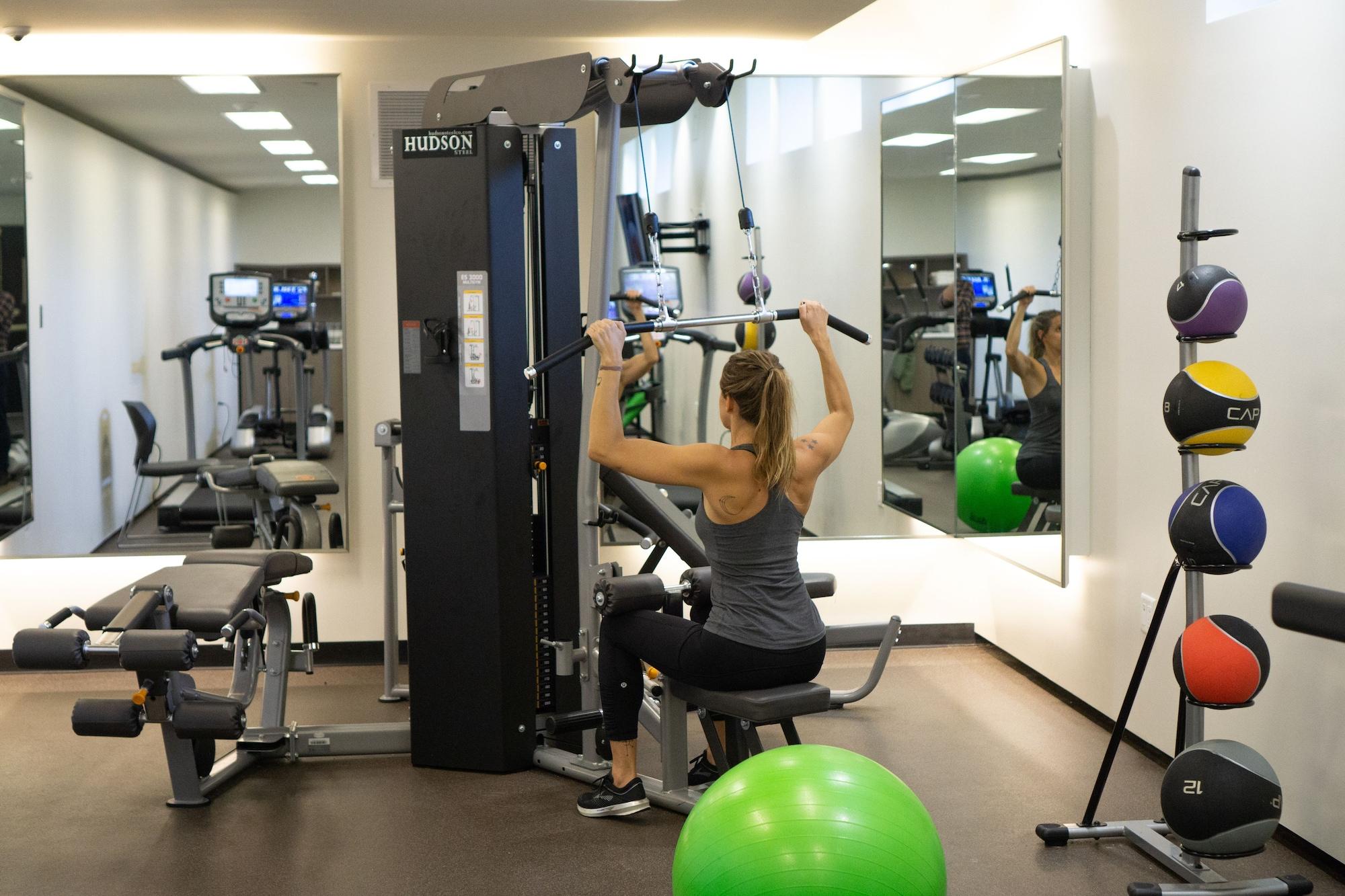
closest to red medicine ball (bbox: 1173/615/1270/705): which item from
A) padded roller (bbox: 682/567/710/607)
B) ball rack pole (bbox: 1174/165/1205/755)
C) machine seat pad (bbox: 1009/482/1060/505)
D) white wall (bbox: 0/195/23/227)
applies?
ball rack pole (bbox: 1174/165/1205/755)

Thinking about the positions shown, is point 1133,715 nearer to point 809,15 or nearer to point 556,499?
point 556,499

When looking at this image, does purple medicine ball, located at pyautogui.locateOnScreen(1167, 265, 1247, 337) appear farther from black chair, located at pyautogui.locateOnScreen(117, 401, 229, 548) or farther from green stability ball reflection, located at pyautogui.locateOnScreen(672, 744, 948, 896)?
black chair, located at pyautogui.locateOnScreen(117, 401, 229, 548)

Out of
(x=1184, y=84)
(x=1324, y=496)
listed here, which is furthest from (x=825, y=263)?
(x=1324, y=496)

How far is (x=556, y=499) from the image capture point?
158 inches

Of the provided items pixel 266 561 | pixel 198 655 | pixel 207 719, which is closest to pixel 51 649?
pixel 198 655

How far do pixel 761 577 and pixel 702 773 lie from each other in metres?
0.86

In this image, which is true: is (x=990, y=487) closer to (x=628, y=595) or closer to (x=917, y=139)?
(x=917, y=139)

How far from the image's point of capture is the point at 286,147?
5.10m

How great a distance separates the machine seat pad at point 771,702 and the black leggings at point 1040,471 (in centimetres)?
169

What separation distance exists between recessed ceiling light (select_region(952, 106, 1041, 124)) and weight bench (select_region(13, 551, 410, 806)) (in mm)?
3054

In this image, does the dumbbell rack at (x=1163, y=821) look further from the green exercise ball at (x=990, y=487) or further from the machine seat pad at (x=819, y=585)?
the green exercise ball at (x=990, y=487)

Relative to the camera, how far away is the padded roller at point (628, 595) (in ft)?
11.1

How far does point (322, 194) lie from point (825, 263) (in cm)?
216

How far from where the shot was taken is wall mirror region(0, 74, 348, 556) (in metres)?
5.05
